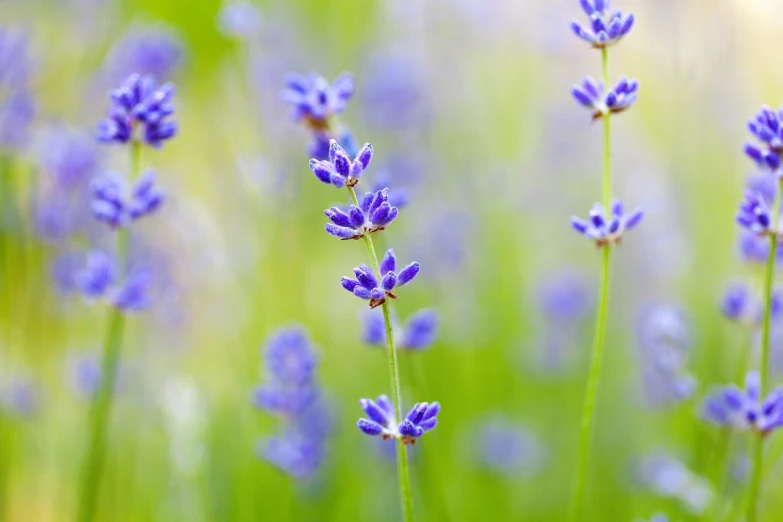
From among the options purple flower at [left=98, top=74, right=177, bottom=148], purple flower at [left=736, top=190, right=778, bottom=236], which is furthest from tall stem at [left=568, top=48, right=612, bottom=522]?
purple flower at [left=98, top=74, right=177, bottom=148]

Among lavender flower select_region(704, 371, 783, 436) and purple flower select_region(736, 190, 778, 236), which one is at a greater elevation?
purple flower select_region(736, 190, 778, 236)

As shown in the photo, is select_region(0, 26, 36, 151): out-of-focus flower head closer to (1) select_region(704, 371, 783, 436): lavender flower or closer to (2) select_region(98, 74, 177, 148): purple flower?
(2) select_region(98, 74, 177, 148): purple flower

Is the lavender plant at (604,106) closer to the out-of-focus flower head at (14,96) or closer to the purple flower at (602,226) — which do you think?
the purple flower at (602,226)

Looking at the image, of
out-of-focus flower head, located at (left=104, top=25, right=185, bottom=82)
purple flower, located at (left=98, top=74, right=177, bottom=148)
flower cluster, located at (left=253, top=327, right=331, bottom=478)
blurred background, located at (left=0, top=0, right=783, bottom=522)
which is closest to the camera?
purple flower, located at (left=98, top=74, right=177, bottom=148)

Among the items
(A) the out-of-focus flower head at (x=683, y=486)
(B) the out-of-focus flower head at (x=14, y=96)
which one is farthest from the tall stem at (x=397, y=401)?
(B) the out-of-focus flower head at (x=14, y=96)

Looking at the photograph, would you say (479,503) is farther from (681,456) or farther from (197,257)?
(197,257)

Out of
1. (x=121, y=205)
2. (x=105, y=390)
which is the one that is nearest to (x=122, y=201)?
(x=121, y=205)
